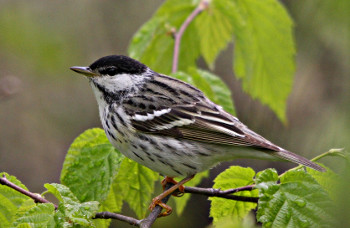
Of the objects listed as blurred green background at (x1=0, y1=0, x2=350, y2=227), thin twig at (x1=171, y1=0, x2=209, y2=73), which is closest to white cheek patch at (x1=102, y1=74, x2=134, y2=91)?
thin twig at (x1=171, y1=0, x2=209, y2=73)

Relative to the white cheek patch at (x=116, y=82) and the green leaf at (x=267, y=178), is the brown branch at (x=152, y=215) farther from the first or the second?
the white cheek patch at (x=116, y=82)

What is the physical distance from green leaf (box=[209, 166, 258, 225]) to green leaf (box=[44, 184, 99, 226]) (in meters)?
0.61

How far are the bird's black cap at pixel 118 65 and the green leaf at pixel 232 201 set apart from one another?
123 centimetres

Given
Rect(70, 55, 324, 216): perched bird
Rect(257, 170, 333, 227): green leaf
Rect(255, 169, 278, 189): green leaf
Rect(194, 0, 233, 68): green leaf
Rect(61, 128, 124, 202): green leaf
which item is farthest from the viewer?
Rect(194, 0, 233, 68): green leaf

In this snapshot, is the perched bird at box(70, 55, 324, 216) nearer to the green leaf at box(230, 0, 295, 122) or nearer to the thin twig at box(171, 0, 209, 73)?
the thin twig at box(171, 0, 209, 73)

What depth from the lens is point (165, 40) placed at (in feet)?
11.7

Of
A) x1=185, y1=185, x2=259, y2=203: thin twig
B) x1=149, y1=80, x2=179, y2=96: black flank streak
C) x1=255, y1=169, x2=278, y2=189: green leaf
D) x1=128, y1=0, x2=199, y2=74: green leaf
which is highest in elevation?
x1=128, y1=0, x2=199, y2=74: green leaf

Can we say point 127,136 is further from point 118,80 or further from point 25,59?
point 25,59

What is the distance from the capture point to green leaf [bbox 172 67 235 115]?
124 inches

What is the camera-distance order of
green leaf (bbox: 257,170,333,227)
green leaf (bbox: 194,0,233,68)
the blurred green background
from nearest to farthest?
green leaf (bbox: 257,170,333,227) < green leaf (bbox: 194,0,233,68) < the blurred green background

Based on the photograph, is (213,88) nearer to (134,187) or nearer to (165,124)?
(165,124)

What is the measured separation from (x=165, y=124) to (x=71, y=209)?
1.14 m

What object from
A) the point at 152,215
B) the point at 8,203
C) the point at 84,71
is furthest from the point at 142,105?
the point at 8,203

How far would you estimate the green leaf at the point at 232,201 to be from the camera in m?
2.30
